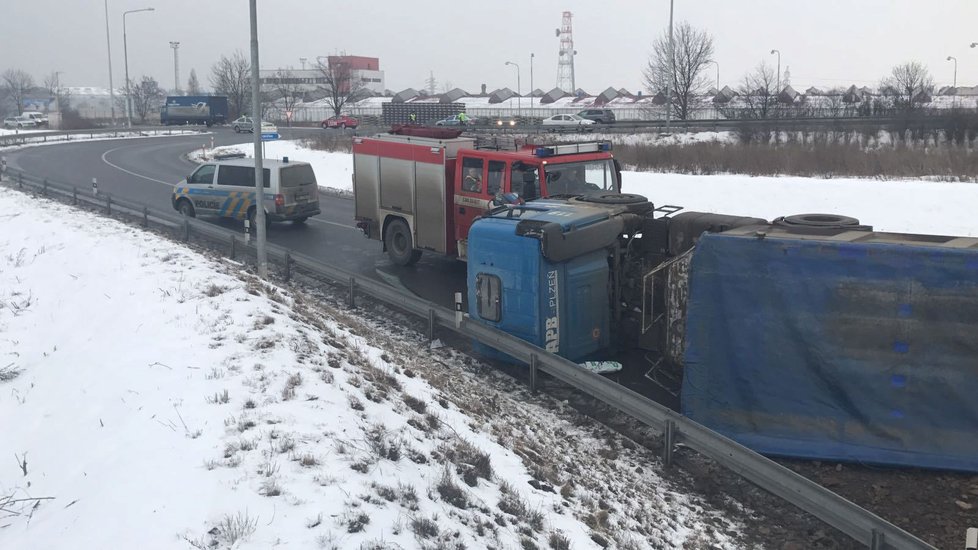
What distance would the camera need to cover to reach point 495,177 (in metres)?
14.0

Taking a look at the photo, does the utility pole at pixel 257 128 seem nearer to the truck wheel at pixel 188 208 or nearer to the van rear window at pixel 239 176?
the van rear window at pixel 239 176

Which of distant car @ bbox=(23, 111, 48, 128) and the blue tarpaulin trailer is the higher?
distant car @ bbox=(23, 111, 48, 128)

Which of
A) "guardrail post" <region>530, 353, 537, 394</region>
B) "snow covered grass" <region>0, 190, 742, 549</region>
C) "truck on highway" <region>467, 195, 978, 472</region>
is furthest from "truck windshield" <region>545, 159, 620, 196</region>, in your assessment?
"guardrail post" <region>530, 353, 537, 394</region>

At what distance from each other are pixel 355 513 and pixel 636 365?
6.29 metres

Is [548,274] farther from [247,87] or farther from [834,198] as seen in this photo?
[247,87]

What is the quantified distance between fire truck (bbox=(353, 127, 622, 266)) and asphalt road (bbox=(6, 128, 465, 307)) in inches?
26.5

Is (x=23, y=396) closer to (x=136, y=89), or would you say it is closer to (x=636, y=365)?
(x=636, y=365)

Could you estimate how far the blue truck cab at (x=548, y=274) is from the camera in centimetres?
1027

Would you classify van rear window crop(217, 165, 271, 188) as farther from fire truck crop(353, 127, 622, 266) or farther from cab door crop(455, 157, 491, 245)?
cab door crop(455, 157, 491, 245)

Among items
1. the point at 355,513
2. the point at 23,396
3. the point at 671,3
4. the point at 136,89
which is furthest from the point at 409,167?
the point at 136,89

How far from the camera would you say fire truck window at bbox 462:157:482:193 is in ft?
46.7

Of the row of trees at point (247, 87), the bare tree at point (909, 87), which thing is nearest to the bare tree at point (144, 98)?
the row of trees at point (247, 87)

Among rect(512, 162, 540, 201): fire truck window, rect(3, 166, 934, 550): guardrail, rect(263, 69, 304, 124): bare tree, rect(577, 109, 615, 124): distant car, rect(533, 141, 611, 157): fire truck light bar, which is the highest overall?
rect(263, 69, 304, 124): bare tree

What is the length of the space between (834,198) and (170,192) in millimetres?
21620
